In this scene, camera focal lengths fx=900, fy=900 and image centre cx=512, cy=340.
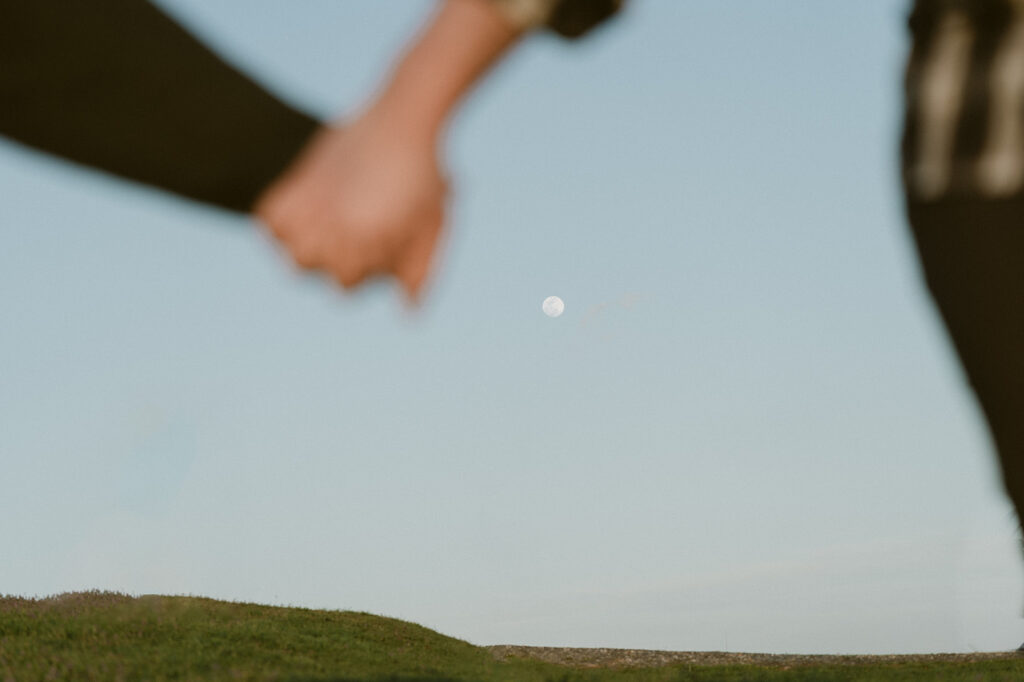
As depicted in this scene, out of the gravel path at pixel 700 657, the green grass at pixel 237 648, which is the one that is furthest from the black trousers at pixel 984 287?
the gravel path at pixel 700 657

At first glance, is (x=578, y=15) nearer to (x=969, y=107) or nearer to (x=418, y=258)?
(x=418, y=258)

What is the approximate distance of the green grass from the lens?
10500mm

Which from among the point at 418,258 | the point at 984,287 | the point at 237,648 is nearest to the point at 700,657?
the point at 237,648

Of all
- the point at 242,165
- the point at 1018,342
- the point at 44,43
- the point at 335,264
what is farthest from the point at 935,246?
the point at 44,43

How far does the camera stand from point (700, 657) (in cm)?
2592

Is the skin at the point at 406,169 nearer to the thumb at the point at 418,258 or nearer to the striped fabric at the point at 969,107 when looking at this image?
the thumb at the point at 418,258

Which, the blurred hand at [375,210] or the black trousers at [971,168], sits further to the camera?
the black trousers at [971,168]

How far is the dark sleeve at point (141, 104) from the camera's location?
5.53 feet

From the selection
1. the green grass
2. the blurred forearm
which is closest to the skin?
the blurred forearm

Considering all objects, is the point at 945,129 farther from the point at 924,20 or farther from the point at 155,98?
the point at 155,98

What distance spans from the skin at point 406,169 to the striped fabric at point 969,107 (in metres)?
0.95

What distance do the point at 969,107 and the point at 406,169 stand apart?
119 centimetres

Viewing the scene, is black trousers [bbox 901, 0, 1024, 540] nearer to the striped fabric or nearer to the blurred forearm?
the striped fabric

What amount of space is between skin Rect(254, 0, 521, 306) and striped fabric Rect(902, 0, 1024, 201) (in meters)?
0.95
